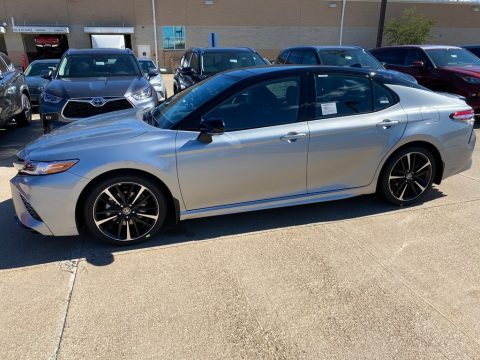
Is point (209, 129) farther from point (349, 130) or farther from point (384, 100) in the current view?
point (384, 100)

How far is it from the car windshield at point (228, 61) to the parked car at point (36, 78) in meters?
4.34

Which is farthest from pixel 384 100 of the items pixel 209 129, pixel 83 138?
pixel 83 138

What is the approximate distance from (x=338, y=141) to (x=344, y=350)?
6.87 ft

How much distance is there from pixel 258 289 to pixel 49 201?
1892 mm

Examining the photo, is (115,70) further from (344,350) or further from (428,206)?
(344,350)

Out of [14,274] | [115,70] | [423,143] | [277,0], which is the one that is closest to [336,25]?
[277,0]

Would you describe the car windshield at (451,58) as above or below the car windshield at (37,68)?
above

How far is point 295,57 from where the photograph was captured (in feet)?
34.1

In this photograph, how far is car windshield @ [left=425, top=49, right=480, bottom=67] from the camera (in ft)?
31.3

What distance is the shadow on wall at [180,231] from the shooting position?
3586mm

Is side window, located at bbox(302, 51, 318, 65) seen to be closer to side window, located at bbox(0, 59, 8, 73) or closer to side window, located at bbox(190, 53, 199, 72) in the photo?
side window, located at bbox(190, 53, 199, 72)

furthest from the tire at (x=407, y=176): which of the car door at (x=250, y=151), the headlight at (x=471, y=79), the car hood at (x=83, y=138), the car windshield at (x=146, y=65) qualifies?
the car windshield at (x=146, y=65)

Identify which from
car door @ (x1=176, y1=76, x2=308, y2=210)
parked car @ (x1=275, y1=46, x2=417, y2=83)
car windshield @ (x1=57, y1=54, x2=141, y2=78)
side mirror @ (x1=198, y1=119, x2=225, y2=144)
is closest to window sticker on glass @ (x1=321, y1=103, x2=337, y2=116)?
car door @ (x1=176, y1=76, x2=308, y2=210)

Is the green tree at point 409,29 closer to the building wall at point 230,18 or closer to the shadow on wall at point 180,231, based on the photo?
the building wall at point 230,18
